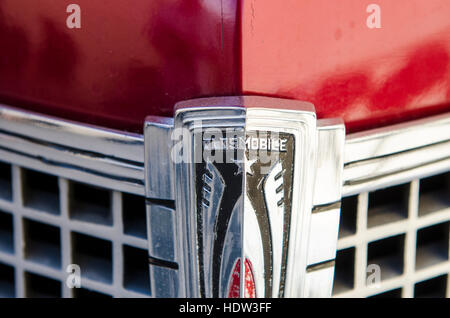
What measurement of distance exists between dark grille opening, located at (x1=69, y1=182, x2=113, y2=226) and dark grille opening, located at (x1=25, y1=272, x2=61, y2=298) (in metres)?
0.23

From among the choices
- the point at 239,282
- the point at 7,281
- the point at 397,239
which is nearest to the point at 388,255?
the point at 397,239

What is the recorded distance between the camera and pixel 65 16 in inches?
40.7

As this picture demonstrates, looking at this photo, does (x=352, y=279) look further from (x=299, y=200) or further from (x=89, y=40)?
(x=89, y=40)

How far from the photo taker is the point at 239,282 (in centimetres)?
101

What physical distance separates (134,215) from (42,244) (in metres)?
0.26

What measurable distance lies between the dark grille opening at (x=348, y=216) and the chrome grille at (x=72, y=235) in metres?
0.39

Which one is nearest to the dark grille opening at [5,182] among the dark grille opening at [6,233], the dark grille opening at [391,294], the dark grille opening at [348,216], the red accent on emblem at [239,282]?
the dark grille opening at [6,233]

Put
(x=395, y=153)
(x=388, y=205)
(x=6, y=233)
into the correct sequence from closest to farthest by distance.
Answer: (x=395, y=153), (x=388, y=205), (x=6, y=233)

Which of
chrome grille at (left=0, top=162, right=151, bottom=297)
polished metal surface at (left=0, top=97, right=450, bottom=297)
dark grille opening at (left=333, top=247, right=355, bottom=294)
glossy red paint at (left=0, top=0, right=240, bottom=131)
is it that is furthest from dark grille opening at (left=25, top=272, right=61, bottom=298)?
dark grille opening at (left=333, top=247, right=355, bottom=294)

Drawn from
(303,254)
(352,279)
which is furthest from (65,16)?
(352,279)

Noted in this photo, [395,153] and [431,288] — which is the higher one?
[395,153]

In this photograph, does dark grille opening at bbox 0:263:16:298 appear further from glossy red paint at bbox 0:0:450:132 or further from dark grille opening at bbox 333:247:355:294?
dark grille opening at bbox 333:247:355:294

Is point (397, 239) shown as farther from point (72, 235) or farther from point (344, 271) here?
point (72, 235)

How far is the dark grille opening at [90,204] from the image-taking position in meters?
1.15
